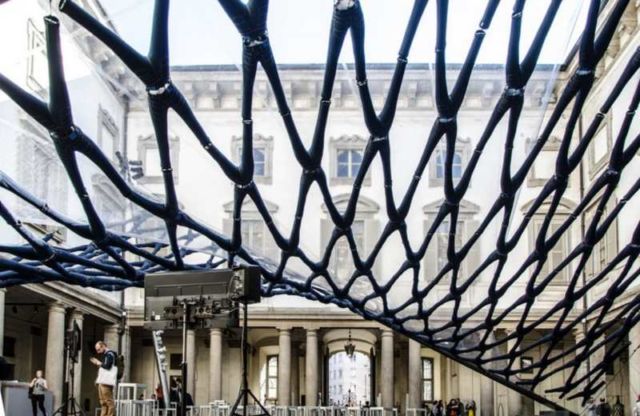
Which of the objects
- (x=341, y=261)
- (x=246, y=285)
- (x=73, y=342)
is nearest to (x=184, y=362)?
(x=246, y=285)

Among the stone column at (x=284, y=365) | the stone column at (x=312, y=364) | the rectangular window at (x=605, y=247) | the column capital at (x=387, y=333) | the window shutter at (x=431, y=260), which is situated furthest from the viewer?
the column capital at (x=387, y=333)

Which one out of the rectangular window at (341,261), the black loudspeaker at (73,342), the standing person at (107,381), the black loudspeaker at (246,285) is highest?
the rectangular window at (341,261)

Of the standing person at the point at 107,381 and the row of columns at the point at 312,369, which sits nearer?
the standing person at the point at 107,381

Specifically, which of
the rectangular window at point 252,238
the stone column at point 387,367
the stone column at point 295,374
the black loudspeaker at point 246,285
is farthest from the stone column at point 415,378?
the black loudspeaker at point 246,285

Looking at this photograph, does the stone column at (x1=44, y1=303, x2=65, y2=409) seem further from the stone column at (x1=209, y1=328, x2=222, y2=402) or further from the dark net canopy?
the dark net canopy

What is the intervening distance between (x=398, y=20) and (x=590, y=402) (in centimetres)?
1332

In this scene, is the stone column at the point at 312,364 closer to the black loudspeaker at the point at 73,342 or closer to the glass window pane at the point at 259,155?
the glass window pane at the point at 259,155

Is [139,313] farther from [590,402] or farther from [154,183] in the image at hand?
[154,183]

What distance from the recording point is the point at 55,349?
26.5 meters

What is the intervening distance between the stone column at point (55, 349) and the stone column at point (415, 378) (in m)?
11.9

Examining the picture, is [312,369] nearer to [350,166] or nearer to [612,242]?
[350,166]

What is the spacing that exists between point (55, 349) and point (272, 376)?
718 inches

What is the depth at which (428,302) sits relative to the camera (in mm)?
22172

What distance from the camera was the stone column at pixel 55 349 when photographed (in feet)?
85.9
